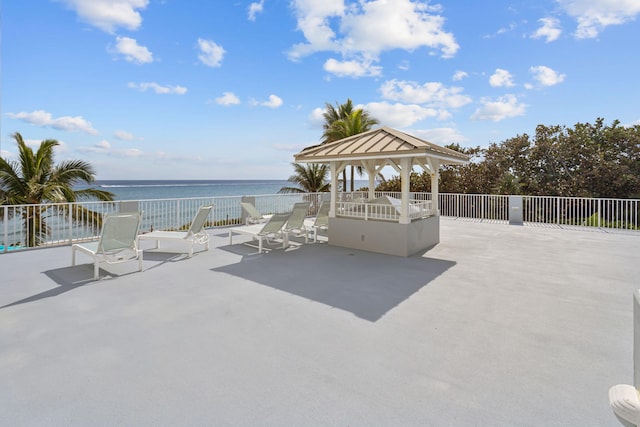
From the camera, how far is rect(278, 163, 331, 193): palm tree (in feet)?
67.0

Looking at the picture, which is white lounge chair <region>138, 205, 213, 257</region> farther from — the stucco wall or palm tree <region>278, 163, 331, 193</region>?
palm tree <region>278, 163, 331, 193</region>

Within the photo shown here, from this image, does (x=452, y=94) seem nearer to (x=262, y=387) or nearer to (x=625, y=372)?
(x=625, y=372)

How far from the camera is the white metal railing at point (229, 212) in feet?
26.8

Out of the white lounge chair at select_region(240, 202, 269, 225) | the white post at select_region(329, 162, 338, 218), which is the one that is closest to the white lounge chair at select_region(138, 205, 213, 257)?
the white lounge chair at select_region(240, 202, 269, 225)

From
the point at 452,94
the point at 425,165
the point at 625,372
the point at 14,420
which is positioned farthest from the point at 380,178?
the point at 14,420

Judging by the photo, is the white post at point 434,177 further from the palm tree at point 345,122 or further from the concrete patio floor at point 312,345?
the palm tree at point 345,122

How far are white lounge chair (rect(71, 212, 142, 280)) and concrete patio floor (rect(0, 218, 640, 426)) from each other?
32cm

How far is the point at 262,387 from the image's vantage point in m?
2.42

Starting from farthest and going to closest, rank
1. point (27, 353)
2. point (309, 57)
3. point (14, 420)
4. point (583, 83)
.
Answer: point (309, 57), point (583, 83), point (27, 353), point (14, 420)

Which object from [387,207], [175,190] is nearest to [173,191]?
[175,190]

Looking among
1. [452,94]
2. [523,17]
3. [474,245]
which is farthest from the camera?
[452,94]

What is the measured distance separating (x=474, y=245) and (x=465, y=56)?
946 centimetres

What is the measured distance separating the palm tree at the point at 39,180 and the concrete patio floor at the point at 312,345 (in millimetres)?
6816

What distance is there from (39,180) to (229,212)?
715 centimetres
